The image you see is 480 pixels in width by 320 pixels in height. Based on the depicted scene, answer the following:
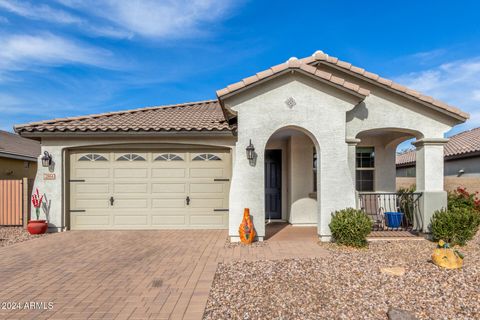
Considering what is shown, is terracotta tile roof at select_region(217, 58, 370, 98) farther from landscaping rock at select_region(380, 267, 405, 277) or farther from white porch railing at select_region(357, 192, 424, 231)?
landscaping rock at select_region(380, 267, 405, 277)

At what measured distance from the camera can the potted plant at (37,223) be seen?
30.2 feet

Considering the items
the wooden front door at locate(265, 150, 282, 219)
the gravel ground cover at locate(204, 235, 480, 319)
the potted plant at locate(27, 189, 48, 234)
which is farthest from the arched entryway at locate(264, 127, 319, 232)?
the potted plant at locate(27, 189, 48, 234)

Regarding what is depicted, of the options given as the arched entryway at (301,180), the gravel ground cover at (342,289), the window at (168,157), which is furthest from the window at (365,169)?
the window at (168,157)

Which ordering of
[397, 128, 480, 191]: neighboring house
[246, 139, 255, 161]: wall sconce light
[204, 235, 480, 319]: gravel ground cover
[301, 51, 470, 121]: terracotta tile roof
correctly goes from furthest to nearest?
1. [397, 128, 480, 191]: neighboring house
2. [301, 51, 470, 121]: terracotta tile roof
3. [246, 139, 255, 161]: wall sconce light
4. [204, 235, 480, 319]: gravel ground cover

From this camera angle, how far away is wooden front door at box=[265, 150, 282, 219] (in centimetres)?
1138

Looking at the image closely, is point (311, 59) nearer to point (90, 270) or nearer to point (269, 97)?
point (269, 97)

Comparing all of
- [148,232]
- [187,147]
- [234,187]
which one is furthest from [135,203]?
[234,187]

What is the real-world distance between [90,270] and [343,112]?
Answer: 708 centimetres

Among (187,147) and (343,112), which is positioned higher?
(343,112)

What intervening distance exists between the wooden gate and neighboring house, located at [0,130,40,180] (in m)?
6.26

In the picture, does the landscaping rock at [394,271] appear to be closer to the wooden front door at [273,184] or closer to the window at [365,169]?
the window at [365,169]

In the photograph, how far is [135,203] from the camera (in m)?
10.1

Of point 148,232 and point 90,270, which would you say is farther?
point 148,232

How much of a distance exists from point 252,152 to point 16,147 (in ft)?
56.9
